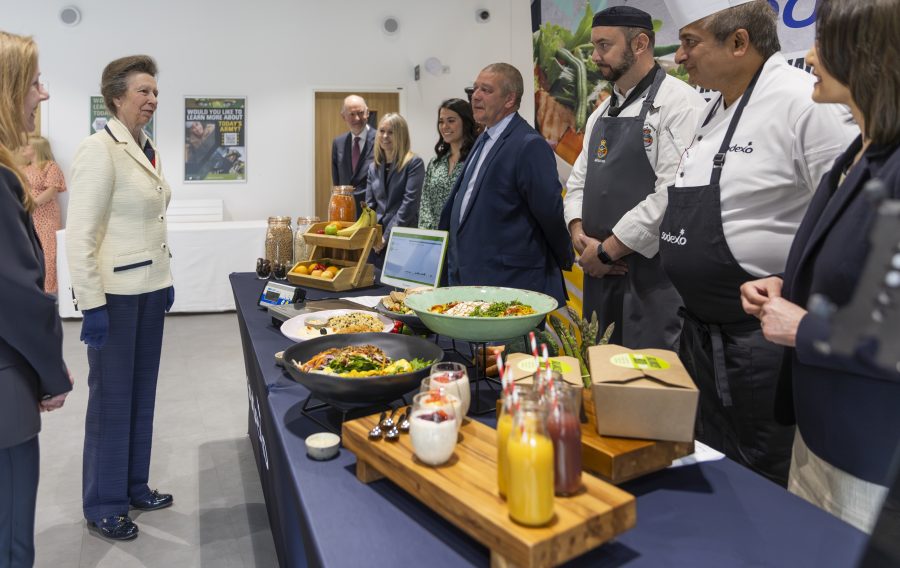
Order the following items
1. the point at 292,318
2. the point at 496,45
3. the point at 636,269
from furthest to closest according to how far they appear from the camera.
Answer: the point at 496,45 → the point at 636,269 → the point at 292,318

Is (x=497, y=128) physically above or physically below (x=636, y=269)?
above

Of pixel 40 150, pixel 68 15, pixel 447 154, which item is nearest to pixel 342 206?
pixel 447 154

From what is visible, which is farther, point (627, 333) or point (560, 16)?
point (560, 16)

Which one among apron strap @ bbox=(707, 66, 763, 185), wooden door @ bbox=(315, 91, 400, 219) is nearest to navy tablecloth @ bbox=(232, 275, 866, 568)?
apron strap @ bbox=(707, 66, 763, 185)

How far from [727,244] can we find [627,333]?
0.87m

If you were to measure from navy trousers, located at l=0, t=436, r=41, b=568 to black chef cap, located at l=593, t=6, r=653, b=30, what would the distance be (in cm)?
230

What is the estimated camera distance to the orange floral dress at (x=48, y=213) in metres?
5.88

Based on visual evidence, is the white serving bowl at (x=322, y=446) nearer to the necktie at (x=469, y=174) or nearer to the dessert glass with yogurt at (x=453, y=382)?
the dessert glass with yogurt at (x=453, y=382)

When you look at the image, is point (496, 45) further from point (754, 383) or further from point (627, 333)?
point (754, 383)

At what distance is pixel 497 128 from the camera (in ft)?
9.22

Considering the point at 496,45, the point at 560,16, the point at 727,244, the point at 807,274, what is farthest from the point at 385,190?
the point at 496,45

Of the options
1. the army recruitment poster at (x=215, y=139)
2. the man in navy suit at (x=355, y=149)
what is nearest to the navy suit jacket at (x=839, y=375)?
the man in navy suit at (x=355, y=149)

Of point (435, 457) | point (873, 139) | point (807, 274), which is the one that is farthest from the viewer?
point (807, 274)

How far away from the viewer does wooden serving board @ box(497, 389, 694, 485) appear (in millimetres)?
1057
